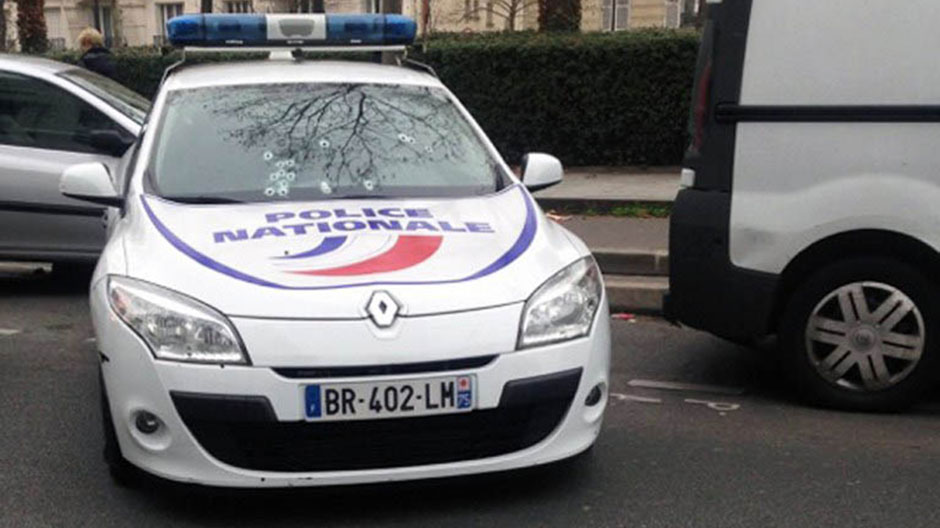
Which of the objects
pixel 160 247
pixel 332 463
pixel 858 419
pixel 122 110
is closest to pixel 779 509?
pixel 858 419

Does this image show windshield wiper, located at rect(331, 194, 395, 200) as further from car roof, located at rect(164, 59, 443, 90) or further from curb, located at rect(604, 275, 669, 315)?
curb, located at rect(604, 275, 669, 315)

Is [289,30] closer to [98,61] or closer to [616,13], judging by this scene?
[98,61]

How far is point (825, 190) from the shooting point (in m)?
4.93

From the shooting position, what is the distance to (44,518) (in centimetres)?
392

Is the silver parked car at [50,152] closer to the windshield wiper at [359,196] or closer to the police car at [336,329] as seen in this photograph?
the police car at [336,329]

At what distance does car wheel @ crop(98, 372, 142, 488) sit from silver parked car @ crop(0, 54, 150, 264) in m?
3.44

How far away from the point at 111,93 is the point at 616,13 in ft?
110

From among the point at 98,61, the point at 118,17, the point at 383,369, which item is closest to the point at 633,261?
the point at 383,369

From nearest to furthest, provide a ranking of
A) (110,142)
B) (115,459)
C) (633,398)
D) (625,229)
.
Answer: (115,459)
(633,398)
(110,142)
(625,229)

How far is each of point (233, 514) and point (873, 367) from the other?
2811 millimetres

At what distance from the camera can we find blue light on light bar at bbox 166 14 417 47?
230 inches

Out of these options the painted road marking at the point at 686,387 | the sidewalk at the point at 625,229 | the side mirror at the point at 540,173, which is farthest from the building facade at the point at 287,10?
the side mirror at the point at 540,173

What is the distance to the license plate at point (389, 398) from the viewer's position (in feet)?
11.5

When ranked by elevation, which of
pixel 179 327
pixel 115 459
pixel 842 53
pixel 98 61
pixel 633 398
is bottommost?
pixel 633 398
